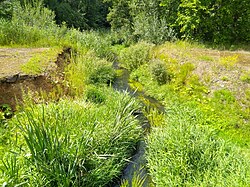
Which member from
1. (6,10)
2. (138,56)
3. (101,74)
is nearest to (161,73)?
(101,74)

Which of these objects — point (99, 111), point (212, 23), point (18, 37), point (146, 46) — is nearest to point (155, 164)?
point (99, 111)

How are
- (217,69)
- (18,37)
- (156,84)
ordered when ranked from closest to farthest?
(217,69), (156,84), (18,37)

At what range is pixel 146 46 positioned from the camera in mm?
10070

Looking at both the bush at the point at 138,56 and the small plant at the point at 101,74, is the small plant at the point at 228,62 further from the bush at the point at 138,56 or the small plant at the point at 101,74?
the small plant at the point at 101,74

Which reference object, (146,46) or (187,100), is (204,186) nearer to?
(187,100)

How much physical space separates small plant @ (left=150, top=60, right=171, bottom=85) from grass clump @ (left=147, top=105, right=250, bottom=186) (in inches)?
153

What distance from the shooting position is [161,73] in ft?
26.0

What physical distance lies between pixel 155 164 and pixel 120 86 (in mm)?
4982

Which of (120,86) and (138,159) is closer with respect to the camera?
(138,159)

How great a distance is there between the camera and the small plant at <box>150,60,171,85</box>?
7.95 metres

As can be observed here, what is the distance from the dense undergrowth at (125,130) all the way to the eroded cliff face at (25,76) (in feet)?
1.25

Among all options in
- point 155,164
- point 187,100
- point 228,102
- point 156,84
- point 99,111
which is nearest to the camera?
point 155,164

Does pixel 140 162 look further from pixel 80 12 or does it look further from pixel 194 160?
pixel 80 12

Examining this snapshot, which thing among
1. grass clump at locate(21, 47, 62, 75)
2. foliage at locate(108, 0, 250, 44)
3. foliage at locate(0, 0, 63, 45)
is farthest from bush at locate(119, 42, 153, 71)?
grass clump at locate(21, 47, 62, 75)
